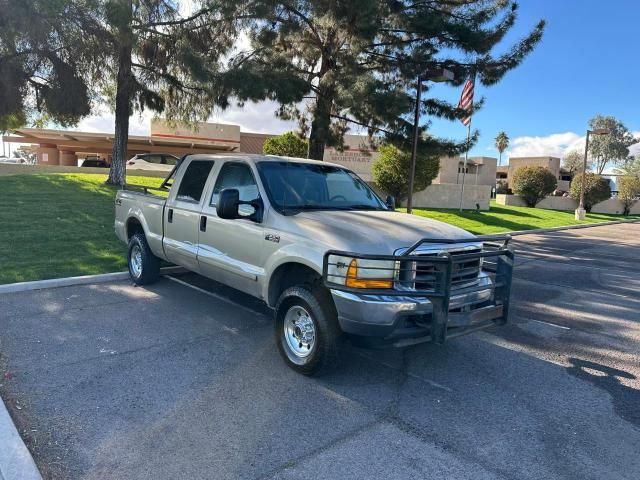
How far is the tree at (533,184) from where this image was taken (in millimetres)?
30641

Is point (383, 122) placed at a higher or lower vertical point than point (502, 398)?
higher

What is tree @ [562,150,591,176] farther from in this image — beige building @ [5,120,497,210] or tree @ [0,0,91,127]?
tree @ [0,0,91,127]

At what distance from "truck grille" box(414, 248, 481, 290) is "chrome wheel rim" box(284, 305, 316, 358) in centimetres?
101

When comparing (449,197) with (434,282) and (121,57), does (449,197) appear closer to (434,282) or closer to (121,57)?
(121,57)

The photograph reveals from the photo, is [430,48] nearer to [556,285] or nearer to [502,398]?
[556,285]

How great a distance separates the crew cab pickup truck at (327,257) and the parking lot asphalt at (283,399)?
1.80ft

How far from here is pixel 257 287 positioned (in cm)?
491

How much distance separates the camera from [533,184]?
1209 inches

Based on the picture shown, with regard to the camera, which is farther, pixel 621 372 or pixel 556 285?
pixel 556 285

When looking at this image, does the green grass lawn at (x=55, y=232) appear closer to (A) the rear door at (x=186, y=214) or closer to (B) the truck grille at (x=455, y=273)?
(A) the rear door at (x=186, y=214)

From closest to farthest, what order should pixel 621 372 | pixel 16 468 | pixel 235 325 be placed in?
pixel 16 468
pixel 621 372
pixel 235 325

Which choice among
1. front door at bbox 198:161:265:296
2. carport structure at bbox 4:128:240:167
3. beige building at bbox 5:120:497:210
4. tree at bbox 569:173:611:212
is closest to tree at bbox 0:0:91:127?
front door at bbox 198:161:265:296

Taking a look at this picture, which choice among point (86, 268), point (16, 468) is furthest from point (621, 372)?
point (86, 268)

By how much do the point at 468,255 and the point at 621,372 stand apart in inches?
88.8
